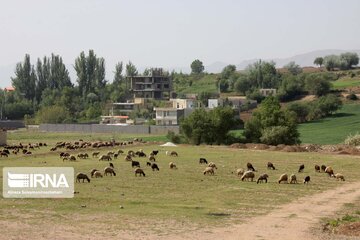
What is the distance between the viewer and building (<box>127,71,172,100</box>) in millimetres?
148625

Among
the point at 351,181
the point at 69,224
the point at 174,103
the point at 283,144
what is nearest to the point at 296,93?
the point at 174,103

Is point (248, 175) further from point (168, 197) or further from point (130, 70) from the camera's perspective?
point (130, 70)

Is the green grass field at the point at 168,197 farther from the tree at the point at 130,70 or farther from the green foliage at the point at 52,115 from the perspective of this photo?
the tree at the point at 130,70

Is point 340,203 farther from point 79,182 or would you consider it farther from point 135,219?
point 79,182

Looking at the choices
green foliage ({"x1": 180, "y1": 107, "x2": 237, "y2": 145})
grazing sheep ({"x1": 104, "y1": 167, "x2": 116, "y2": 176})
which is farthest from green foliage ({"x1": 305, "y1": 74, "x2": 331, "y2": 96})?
grazing sheep ({"x1": 104, "y1": 167, "x2": 116, "y2": 176})

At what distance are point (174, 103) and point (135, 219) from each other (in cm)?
10304

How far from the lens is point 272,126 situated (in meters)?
70.5

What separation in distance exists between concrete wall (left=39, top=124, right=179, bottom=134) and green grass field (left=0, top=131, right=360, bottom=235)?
159 feet

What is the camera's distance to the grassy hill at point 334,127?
8038cm

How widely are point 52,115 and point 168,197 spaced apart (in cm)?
9373

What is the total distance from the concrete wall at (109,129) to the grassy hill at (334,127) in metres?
18.5

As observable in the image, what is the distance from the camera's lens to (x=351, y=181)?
119ft

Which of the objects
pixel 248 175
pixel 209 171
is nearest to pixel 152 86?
pixel 209 171

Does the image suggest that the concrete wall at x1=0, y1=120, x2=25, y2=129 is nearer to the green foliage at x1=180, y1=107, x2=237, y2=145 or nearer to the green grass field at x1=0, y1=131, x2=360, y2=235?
the green foliage at x1=180, y1=107, x2=237, y2=145
